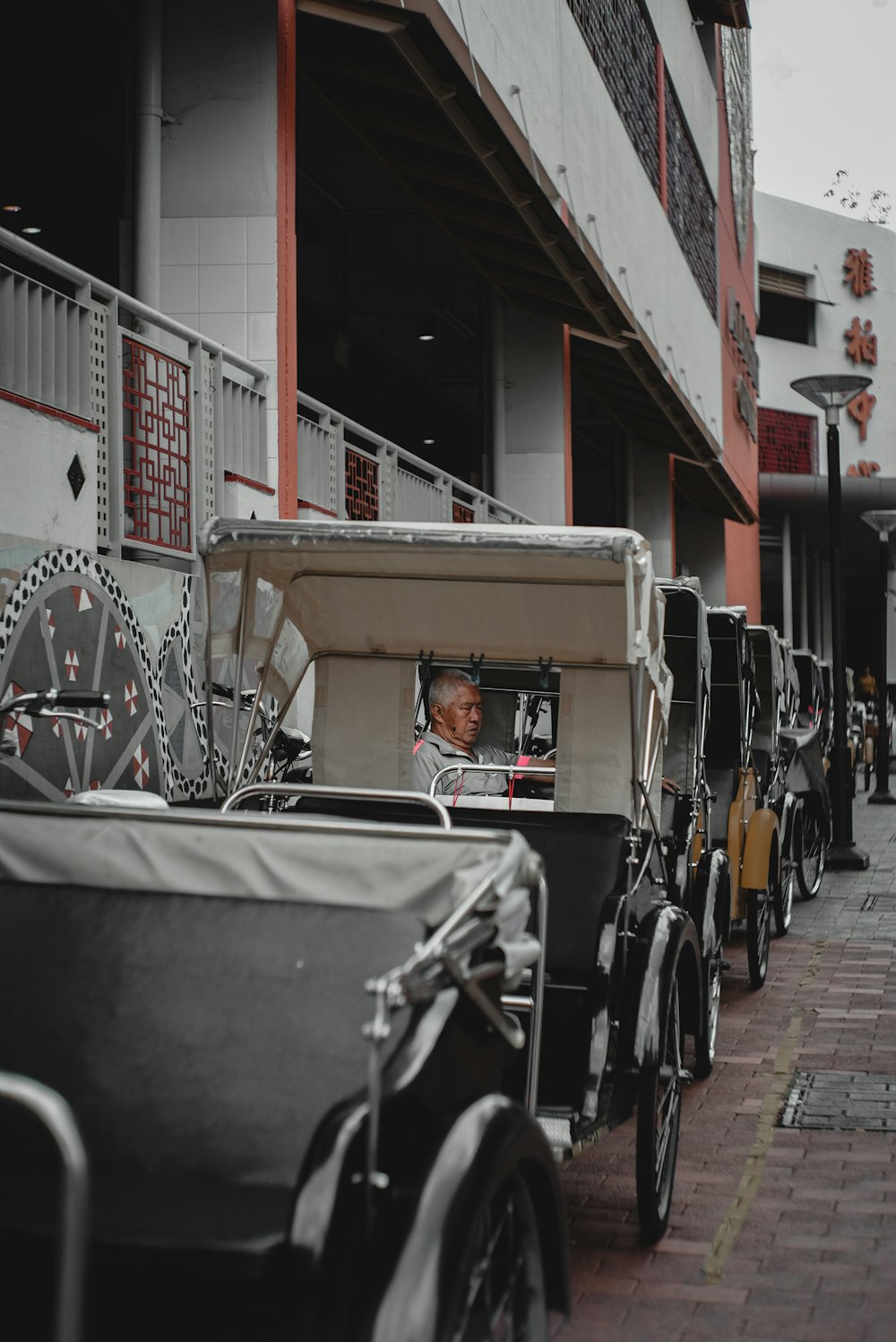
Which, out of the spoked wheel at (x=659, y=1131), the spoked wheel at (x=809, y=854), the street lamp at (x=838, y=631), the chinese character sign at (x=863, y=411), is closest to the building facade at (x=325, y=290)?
the street lamp at (x=838, y=631)

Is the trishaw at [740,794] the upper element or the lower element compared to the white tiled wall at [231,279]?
lower

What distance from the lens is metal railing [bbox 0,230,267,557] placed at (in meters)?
7.60

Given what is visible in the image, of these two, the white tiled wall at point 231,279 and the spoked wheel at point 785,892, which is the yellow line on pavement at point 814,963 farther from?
the white tiled wall at point 231,279

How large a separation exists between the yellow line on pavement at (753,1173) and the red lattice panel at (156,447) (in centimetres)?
441

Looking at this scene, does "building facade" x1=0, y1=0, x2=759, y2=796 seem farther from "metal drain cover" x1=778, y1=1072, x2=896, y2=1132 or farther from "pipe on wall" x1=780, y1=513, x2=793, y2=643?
"pipe on wall" x1=780, y1=513, x2=793, y2=643

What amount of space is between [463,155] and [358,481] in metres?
2.99

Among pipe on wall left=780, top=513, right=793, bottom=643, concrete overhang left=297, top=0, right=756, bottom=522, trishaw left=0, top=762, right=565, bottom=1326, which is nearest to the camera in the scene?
trishaw left=0, top=762, right=565, bottom=1326

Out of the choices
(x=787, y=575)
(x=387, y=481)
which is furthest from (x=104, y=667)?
(x=787, y=575)

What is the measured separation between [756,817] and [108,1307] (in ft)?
22.8

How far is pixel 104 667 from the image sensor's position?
7.98m

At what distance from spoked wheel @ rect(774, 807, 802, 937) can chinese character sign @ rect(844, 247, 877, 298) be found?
4030cm

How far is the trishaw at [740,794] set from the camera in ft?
30.2

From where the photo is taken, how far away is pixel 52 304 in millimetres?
7816

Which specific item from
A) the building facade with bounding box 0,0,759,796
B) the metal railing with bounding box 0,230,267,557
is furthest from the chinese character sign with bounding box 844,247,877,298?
the metal railing with bounding box 0,230,267,557
